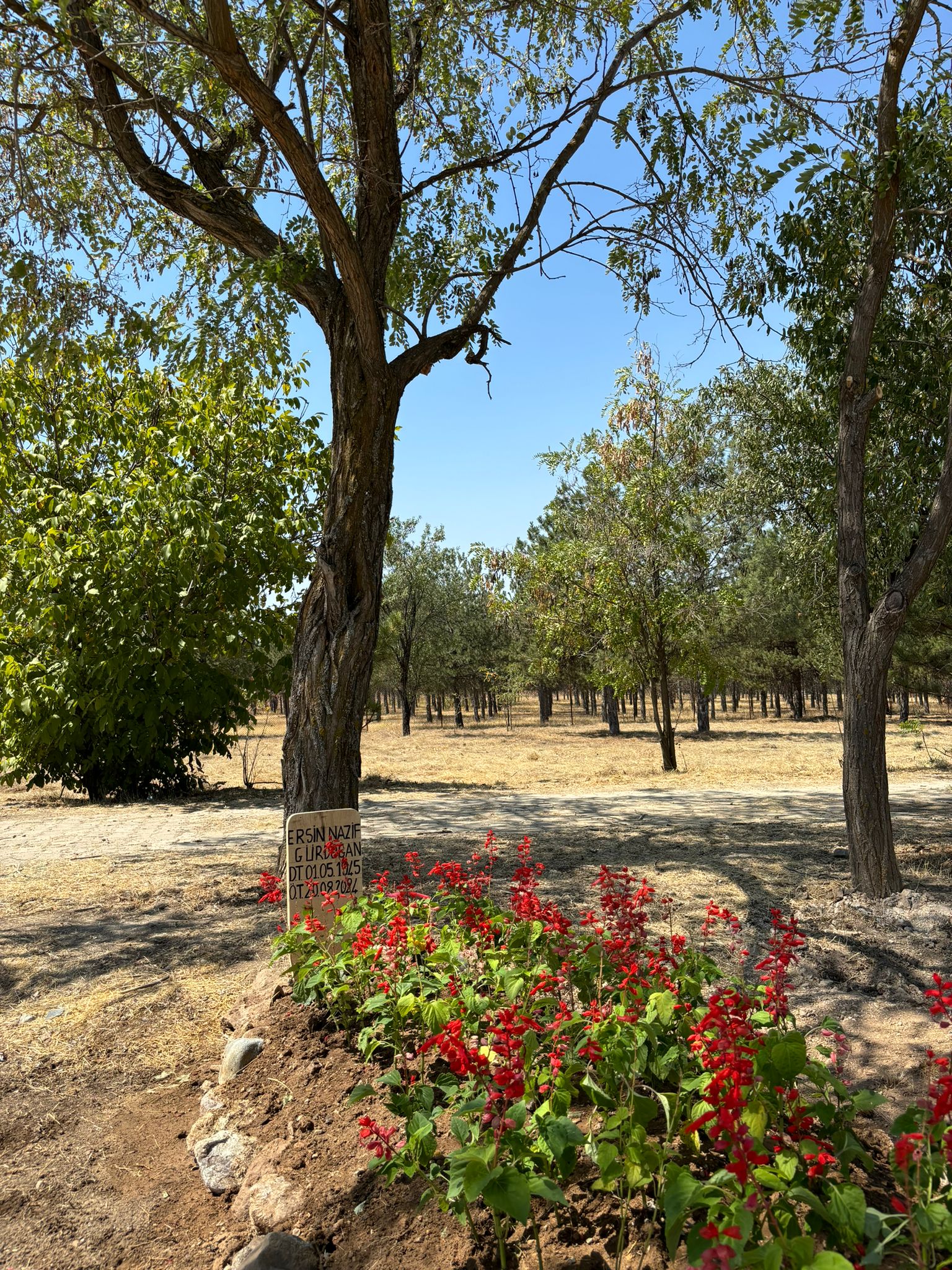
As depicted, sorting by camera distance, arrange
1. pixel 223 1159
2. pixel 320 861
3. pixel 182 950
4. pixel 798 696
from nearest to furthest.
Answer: pixel 223 1159
pixel 320 861
pixel 182 950
pixel 798 696

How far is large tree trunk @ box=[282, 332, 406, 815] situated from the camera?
17.7ft

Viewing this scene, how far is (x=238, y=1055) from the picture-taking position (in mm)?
3523

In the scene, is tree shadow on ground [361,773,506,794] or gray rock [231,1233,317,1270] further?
tree shadow on ground [361,773,506,794]

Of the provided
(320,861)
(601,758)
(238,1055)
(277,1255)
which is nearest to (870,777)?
(320,861)

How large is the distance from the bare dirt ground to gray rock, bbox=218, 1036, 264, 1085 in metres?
0.18

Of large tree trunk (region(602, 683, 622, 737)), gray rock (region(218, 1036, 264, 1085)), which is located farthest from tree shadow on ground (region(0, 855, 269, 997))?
large tree trunk (region(602, 683, 622, 737))

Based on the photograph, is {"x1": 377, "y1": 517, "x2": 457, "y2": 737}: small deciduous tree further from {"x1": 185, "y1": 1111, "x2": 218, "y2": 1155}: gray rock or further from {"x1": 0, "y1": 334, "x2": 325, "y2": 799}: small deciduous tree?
{"x1": 185, "y1": 1111, "x2": 218, "y2": 1155}: gray rock

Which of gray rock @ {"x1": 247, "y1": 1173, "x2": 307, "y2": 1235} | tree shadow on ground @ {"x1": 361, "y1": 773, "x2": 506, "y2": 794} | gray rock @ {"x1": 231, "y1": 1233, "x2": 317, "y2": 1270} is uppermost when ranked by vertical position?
tree shadow on ground @ {"x1": 361, "y1": 773, "x2": 506, "y2": 794}

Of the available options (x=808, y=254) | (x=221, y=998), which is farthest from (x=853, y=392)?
(x=221, y=998)

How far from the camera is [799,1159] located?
6.89 feet

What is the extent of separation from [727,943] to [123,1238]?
3.28 meters

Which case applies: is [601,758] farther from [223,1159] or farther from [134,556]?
[223,1159]

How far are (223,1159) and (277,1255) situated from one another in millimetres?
772

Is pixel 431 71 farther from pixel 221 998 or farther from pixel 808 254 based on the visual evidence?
pixel 221 998
